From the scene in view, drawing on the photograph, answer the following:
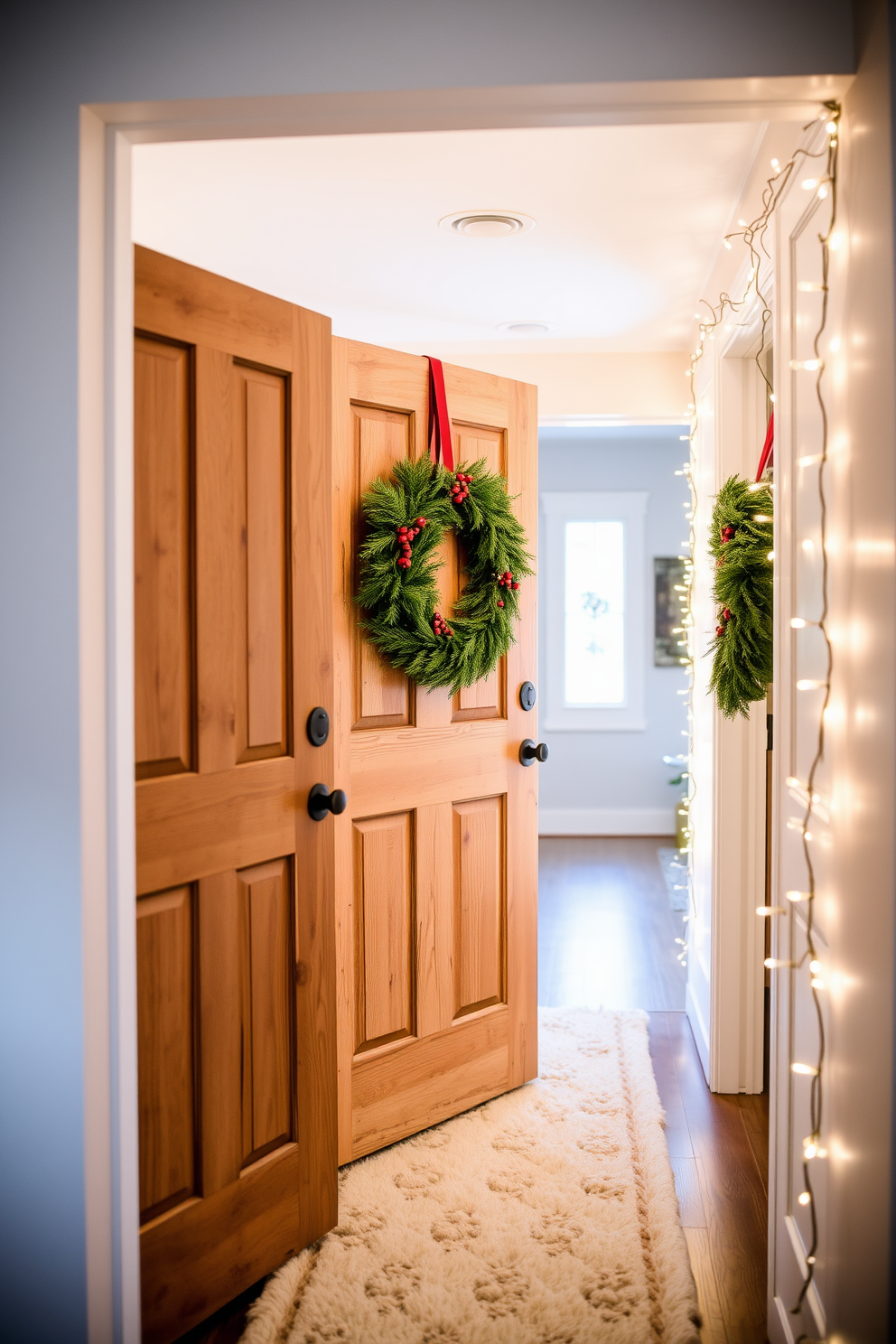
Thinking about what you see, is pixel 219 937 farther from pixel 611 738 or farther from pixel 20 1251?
pixel 611 738

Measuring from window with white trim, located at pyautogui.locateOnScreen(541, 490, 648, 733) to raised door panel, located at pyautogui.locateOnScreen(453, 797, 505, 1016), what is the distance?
4.06 metres

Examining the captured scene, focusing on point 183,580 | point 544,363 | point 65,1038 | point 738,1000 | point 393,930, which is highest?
point 544,363

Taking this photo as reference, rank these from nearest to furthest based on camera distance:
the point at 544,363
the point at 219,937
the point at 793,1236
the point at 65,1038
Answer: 1. the point at 65,1038
2. the point at 793,1236
3. the point at 219,937
4. the point at 544,363

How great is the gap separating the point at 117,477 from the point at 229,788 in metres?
0.66

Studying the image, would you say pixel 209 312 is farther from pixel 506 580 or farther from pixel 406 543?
pixel 506 580

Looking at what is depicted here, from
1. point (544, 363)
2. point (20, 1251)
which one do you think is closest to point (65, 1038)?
point (20, 1251)

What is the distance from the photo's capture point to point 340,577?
2.47 m

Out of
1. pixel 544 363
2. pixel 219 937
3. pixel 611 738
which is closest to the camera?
pixel 219 937

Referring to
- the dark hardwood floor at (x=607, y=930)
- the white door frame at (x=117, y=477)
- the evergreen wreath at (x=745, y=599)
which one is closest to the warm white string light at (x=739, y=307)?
the evergreen wreath at (x=745, y=599)

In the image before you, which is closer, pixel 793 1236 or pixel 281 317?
pixel 793 1236

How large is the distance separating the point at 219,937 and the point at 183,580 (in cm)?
69

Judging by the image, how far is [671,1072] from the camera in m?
3.14

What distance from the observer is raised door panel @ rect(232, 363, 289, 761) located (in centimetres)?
196

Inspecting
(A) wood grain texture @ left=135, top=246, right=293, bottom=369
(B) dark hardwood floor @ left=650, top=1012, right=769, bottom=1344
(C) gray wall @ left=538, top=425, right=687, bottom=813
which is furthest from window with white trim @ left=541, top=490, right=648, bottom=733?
(A) wood grain texture @ left=135, top=246, right=293, bottom=369
